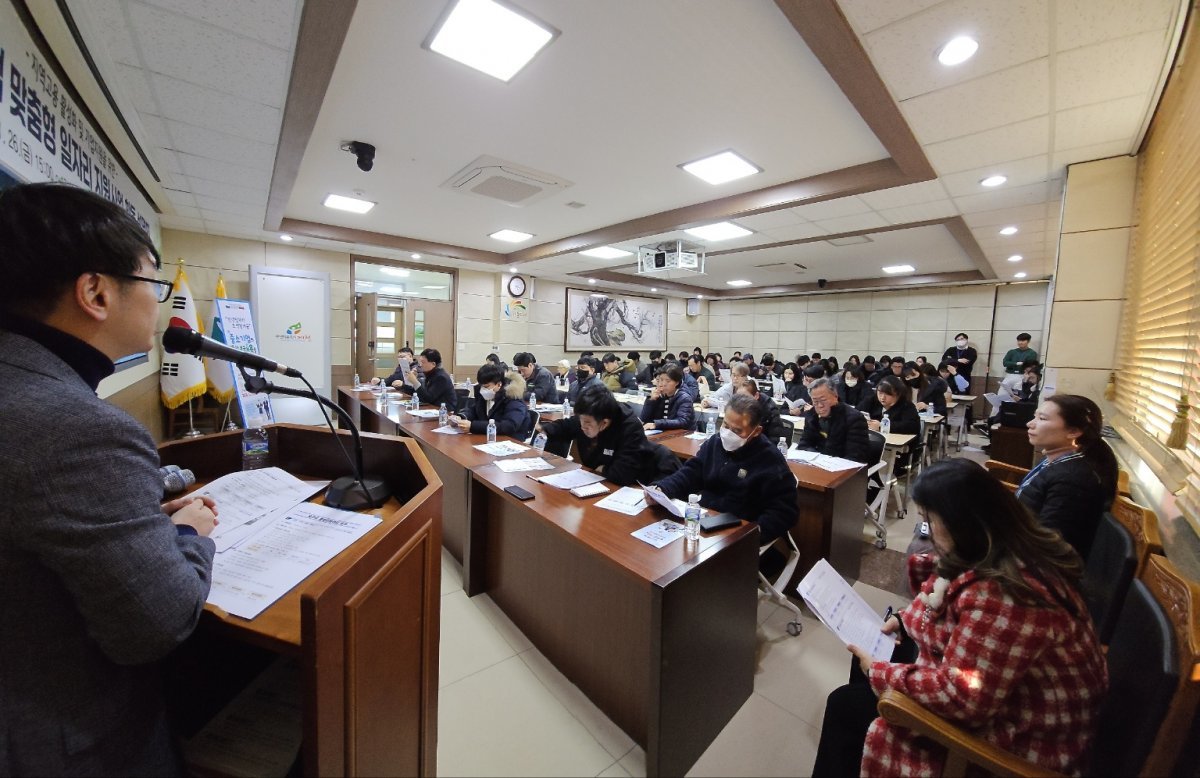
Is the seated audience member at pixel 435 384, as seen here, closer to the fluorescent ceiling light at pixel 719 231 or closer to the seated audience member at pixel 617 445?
the seated audience member at pixel 617 445

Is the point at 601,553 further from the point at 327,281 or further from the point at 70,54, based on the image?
the point at 327,281

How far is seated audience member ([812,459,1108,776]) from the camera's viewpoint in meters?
1.01

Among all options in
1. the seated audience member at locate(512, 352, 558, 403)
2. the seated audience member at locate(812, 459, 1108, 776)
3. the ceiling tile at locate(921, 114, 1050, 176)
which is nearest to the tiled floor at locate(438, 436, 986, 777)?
the seated audience member at locate(812, 459, 1108, 776)

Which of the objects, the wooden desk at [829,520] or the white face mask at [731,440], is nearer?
the white face mask at [731,440]

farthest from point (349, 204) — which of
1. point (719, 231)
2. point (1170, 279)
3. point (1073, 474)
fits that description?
point (1170, 279)

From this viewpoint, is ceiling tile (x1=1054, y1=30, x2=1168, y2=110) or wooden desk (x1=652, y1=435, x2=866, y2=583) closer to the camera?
ceiling tile (x1=1054, y1=30, x2=1168, y2=110)

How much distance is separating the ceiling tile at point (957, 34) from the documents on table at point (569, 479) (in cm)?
240

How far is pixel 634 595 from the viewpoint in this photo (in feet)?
5.68

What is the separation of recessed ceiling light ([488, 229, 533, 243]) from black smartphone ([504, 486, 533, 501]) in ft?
14.8

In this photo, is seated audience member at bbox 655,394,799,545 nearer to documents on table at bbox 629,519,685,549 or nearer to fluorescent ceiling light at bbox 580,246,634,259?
documents on table at bbox 629,519,685,549

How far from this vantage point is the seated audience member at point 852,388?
586 centimetres

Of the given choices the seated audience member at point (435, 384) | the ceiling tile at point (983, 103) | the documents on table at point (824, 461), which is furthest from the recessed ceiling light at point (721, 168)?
the seated audience member at point (435, 384)

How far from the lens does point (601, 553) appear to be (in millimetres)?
1660

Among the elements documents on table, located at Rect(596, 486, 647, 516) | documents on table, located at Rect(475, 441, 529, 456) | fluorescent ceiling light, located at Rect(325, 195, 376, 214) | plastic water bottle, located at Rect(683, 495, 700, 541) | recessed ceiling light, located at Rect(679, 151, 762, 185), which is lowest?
documents on table, located at Rect(475, 441, 529, 456)
